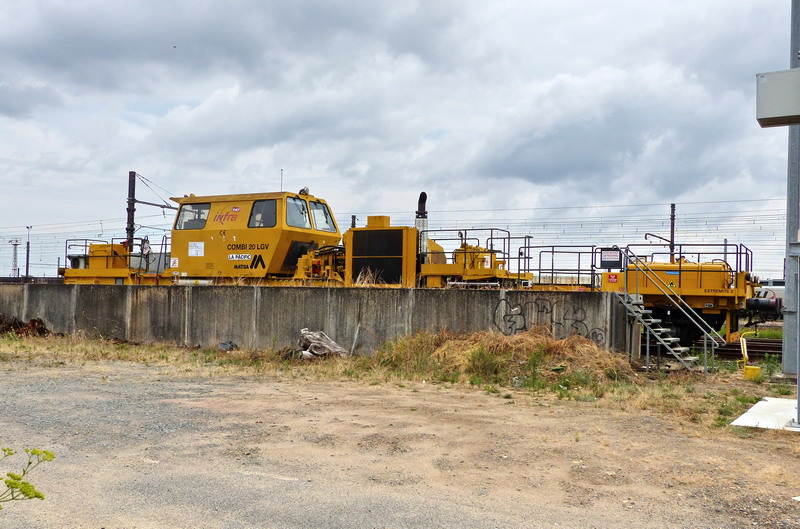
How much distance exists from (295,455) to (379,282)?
32.6 feet

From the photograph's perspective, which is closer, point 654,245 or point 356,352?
point 356,352

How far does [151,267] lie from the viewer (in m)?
20.6

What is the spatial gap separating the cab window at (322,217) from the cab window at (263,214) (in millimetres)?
1219

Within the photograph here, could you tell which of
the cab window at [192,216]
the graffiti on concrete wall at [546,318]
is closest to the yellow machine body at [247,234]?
the cab window at [192,216]

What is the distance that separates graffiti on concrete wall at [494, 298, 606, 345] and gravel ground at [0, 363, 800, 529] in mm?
3594

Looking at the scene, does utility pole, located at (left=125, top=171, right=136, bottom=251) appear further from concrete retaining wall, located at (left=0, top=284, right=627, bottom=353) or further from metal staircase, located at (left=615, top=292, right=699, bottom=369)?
metal staircase, located at (left=615, top=292, right=699, bottom=369)

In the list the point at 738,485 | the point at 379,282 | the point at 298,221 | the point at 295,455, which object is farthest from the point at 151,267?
the point at 738,485

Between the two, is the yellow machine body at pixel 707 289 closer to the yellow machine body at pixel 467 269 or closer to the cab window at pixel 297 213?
the yellow machine body at pixel 467 269

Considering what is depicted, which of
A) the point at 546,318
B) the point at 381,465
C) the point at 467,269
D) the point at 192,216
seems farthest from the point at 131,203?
the point at 381,465

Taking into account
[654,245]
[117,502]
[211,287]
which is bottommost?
[117,502]

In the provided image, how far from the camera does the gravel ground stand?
5.13 meters

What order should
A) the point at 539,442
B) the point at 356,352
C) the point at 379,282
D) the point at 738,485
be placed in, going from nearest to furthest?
the point at 738,485
the point at 539,442
the point at 356,352
the point at 379,282

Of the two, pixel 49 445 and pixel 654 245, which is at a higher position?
pixel 654 245

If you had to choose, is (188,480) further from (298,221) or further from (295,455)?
(298,221)
